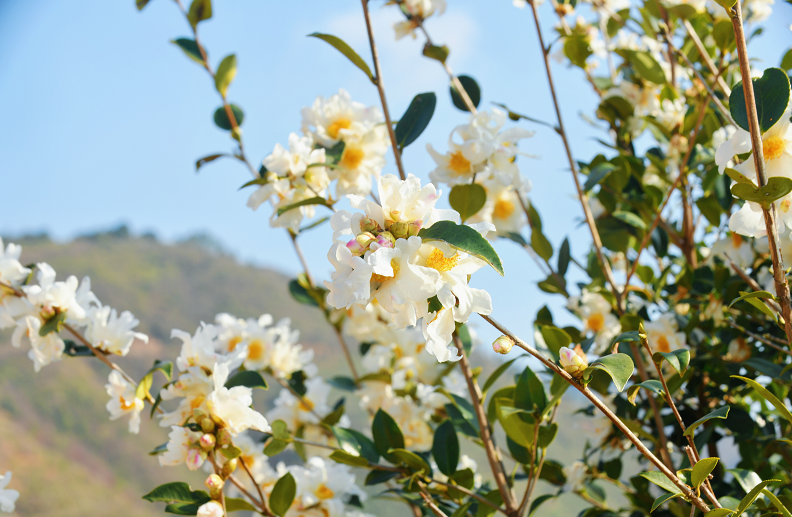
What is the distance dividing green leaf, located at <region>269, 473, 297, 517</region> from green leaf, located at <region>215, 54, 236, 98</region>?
739 millimetres

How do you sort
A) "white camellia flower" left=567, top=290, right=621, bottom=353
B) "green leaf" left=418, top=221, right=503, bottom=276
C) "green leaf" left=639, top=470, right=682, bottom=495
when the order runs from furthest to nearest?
1. "white camellia flower" left=567, top=290, right=621, bottom=353
2. "green leaf" left=639, top=470, right=682, bottom=495
3. "green leaf" left=418, top=221, right=503, bottom=276

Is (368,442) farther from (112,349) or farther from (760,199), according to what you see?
(760,199)

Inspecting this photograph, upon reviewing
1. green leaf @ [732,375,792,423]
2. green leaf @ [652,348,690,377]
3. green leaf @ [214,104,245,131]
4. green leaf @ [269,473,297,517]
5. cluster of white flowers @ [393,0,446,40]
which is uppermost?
cluster of white flowers @ [393,0,446,40]

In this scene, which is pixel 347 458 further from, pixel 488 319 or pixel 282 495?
pixel 488 319

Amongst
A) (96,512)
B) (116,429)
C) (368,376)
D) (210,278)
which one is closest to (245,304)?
(210,278)

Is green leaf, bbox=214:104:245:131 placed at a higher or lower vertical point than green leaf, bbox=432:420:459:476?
higher

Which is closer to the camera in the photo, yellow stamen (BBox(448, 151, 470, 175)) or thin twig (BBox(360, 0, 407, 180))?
thin twig (BBox(360, 0, 407, 180))

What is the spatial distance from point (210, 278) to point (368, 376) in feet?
71.5

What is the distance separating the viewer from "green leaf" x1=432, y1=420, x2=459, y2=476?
81cm

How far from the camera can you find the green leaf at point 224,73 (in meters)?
1.05

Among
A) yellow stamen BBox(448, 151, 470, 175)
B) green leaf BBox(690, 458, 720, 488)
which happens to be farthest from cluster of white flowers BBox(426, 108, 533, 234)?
green leaf BBox(690, 458, 720, 488)

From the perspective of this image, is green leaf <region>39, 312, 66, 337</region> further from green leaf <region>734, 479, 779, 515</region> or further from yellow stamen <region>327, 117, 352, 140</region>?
green leaf <region>734, 479, 779, 515</region>

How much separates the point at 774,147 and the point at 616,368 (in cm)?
33

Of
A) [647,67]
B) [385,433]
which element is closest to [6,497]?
[385,433]
